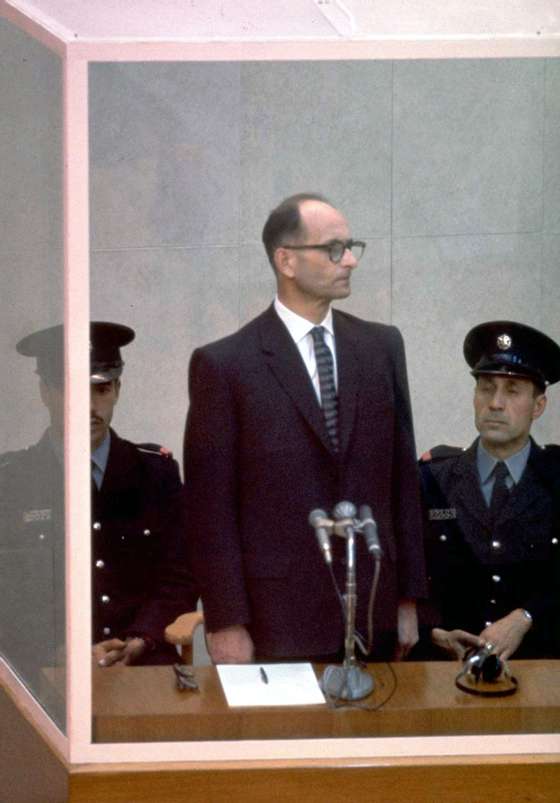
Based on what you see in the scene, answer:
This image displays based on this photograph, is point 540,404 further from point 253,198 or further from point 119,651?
point 119,651

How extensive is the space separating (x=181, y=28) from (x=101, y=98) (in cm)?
28

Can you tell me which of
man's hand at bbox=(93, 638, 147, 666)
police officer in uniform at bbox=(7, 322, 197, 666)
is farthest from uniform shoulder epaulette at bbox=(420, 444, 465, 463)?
man's hand at bbox=(93, 638, 147, 666)

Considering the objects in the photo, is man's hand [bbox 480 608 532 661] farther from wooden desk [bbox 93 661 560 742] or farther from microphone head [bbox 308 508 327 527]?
microphone head [bbox 308 508 327 527]

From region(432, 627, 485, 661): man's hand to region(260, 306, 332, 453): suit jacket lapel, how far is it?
2.08ft

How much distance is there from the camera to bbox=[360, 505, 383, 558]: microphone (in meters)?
3.25

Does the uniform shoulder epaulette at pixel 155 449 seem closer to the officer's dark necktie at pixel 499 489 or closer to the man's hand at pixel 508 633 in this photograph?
the officer's dark necktie at pixel 499 489

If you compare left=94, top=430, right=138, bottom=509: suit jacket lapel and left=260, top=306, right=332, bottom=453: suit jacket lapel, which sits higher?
left=260, top=306, right=332, bottom=453: suit jacket lapel

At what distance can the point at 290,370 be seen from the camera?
133 inches

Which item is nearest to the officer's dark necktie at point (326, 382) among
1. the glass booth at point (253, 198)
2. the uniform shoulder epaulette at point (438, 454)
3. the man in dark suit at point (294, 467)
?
the man in dark suit at point (294, 467)

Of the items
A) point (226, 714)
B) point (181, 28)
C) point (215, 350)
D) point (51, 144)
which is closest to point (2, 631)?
point (226, 714)

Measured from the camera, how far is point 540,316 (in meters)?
3.36

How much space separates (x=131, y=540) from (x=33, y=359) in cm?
60

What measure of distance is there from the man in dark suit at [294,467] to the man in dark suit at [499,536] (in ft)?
0.35

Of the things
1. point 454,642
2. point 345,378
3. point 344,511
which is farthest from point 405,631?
point 345,378
